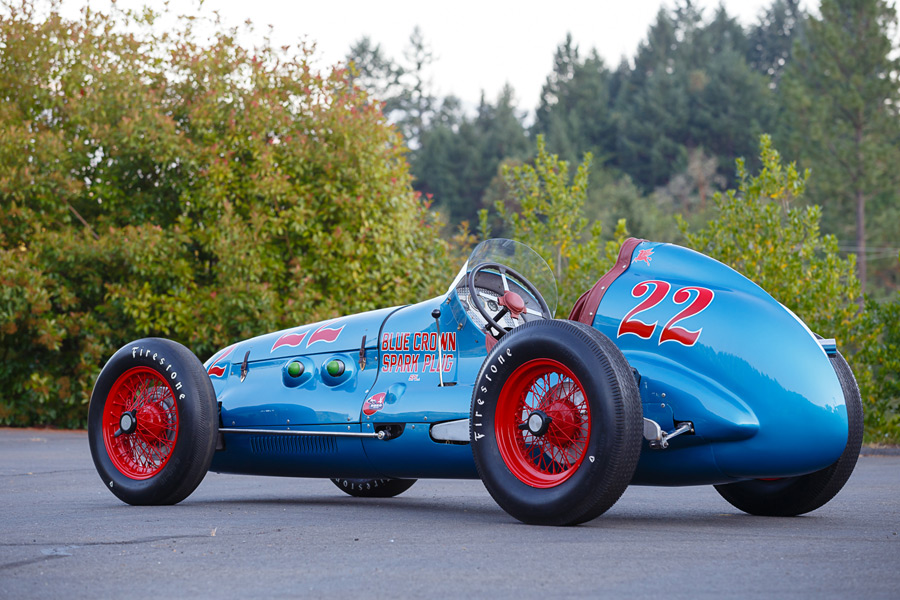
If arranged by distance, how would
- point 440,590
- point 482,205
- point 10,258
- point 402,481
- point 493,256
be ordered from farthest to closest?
point 482,205, point 10,258, point 402,481, point 493,256, point 440,590

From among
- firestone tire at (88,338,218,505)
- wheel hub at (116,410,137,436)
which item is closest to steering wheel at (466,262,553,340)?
firestone tire at (88,338,218,505)

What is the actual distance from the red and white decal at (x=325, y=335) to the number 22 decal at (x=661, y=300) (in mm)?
2226

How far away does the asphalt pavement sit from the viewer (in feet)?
12.2

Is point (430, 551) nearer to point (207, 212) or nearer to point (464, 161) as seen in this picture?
point (207, 212)

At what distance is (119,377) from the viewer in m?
7.41

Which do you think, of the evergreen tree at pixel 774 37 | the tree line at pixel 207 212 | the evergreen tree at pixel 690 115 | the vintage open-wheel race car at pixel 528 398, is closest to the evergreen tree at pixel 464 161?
the evergreen tree at pixel 690 115

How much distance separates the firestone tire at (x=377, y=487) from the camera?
799 cm

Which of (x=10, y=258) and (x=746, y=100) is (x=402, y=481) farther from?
(x=746, y=100)

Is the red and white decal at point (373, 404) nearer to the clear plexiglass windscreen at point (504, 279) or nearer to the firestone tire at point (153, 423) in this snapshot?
the clear plexiglass windscreen at point (504, 279)

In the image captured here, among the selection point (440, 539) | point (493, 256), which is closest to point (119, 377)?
point (493, 256)

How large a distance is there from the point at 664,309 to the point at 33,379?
13.3 metres

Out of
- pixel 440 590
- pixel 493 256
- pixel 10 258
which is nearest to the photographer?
pixel 440 590

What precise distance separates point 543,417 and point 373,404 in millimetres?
1547

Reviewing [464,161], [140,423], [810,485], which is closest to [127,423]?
[140,423]
